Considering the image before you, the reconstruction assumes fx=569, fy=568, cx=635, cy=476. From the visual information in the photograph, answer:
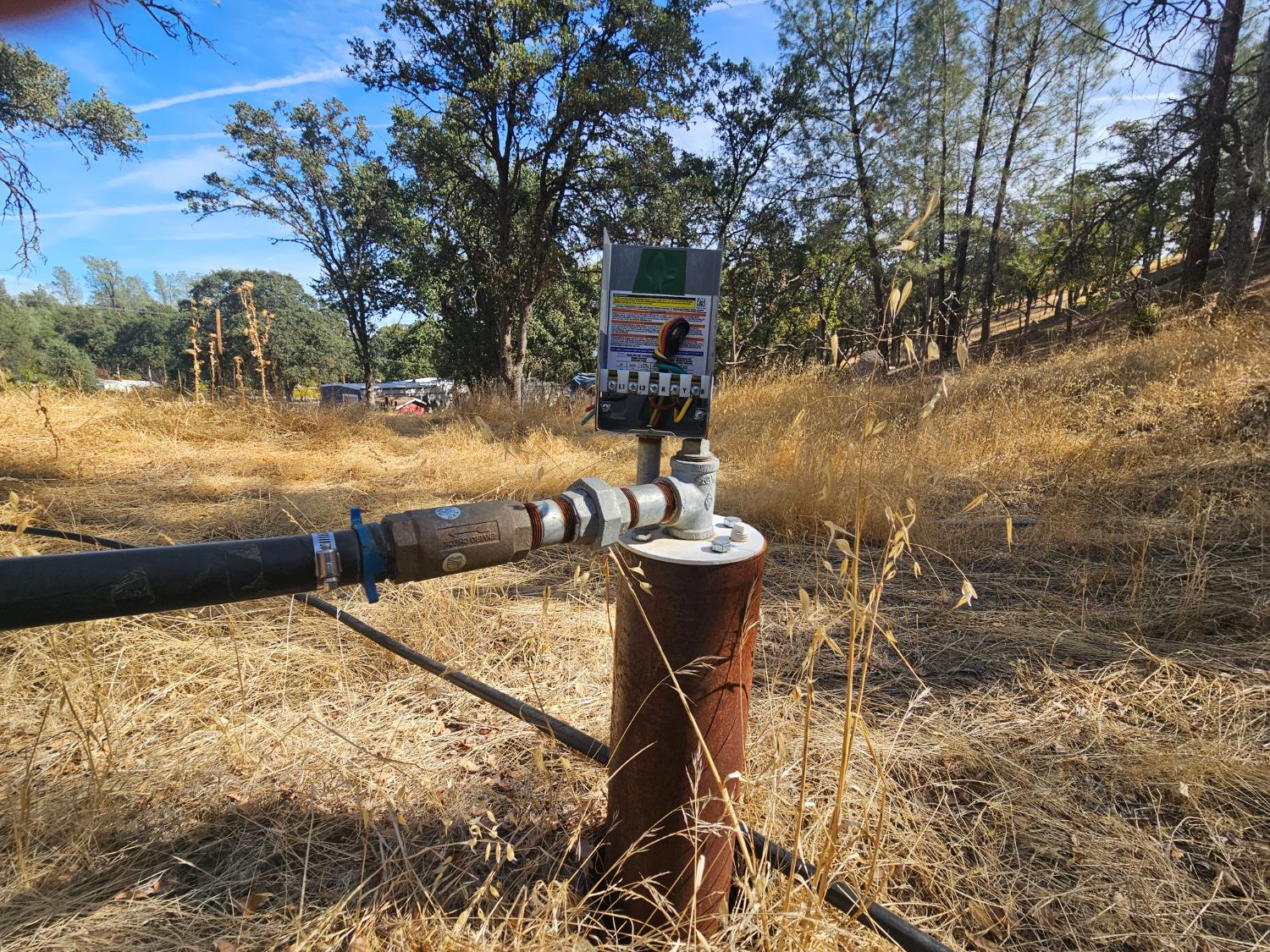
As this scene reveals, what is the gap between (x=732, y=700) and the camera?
42.6 inches

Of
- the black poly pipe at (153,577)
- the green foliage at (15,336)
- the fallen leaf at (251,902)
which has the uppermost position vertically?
the green foliage at (15,336)

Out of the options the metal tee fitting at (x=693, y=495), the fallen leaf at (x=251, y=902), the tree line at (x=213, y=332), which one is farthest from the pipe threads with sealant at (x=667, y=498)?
the tree line at (x=213, y=332)

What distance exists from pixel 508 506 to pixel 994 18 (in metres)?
15.9

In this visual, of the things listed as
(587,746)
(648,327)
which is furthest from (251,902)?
(648,327)

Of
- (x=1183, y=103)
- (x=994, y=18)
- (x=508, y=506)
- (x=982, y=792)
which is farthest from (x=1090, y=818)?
(x=994, y=18)

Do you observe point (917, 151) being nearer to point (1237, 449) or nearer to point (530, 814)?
point (1237, 449)

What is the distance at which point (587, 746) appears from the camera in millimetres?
1469

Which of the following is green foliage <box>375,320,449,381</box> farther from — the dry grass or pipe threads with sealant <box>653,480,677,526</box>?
pipe threads with sealant <box>653,480,677,526</box>

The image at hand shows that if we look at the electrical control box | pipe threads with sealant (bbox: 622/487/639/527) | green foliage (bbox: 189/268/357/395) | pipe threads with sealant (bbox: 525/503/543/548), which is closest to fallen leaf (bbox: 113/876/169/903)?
pipe threads with sealant (bbox: 525/503/543/548)

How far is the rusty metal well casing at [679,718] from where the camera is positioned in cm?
101

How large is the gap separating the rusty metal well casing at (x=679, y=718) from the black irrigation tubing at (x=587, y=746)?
118mm

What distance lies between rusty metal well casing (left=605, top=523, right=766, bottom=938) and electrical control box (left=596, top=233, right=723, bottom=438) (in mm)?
322

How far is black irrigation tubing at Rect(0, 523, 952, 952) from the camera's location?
0.96 meters

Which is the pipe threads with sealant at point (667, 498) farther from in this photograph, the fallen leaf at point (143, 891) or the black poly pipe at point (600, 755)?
the fallen leaf at point (143, 891)
